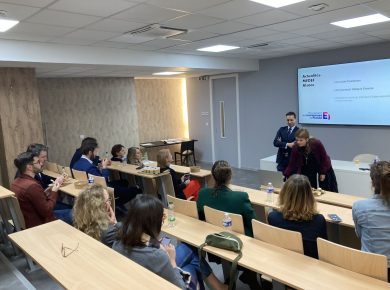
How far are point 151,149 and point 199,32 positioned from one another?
5.65m

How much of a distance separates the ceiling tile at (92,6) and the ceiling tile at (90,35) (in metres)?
0.87

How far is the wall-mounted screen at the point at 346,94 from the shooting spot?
20.0 feet

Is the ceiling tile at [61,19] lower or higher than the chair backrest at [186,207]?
higher

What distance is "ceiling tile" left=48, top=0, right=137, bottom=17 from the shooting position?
10.0ft

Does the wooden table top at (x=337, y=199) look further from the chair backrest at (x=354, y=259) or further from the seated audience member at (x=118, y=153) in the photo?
the seated audience member at (x=118, y=153)

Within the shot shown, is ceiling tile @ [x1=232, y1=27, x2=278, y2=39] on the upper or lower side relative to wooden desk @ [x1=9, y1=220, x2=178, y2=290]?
upper

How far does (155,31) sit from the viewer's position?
14.2 ft

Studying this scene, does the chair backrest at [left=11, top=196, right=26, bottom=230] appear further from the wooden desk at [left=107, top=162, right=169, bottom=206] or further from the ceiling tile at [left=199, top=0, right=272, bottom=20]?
the ceiling tile at [left=199, top=0, right=272, bottom=20]

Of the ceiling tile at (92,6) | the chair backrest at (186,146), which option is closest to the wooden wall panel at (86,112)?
the chair backrest at (186,146)

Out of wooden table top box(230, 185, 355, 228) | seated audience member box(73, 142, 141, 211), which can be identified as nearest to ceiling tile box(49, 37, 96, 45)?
seated audience member box(73, 142, 141, 211)

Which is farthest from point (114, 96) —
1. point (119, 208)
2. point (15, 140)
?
point (119, 208)

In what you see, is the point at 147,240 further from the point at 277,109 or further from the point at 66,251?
the point at 277,109

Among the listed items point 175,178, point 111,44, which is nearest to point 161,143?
point 111,44

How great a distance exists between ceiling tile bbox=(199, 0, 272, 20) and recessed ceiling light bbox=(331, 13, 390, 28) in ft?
4.67
